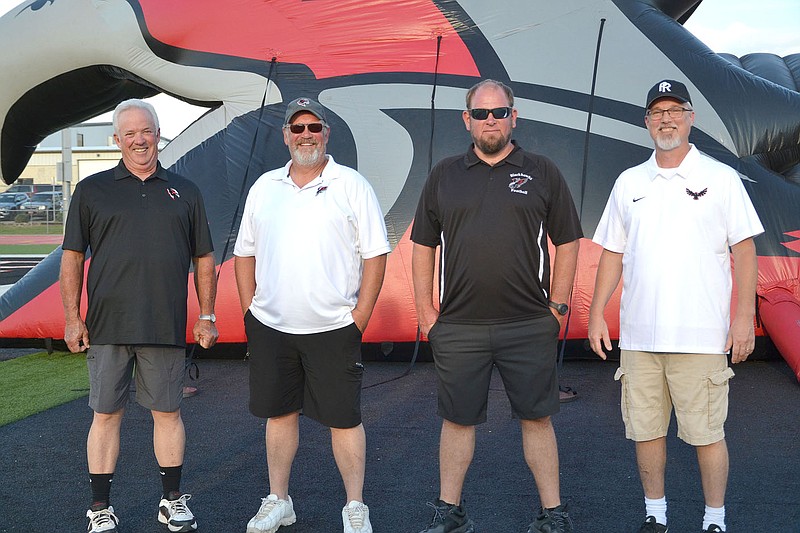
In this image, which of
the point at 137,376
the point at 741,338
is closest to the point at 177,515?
the point at 137,376

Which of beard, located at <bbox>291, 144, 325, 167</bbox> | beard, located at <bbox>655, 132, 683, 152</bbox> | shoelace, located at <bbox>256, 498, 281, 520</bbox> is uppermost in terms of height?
beard, located at <bbox>655, 132, 683, 152</bbox>

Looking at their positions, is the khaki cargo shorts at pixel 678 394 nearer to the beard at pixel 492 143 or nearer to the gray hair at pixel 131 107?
the beard at pixel 492 143

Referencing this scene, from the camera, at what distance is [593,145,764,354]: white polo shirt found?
9.03 feet

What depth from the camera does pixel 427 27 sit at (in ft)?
18.4

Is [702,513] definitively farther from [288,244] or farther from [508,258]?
[288,244]

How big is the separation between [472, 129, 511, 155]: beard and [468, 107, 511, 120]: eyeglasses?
2.8 inches

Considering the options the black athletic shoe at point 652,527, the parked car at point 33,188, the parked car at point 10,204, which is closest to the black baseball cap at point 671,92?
the black athletic shoe at point 652,527

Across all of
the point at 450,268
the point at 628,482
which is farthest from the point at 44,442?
the point at 628,482

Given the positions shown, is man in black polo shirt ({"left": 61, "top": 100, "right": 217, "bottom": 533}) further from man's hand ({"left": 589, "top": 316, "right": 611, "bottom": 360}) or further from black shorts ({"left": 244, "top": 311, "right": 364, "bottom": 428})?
man's hand ({"left": 589, "top": 316, "right": 611, "bottom": 360})

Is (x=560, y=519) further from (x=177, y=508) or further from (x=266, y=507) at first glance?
(x=177, y=508)

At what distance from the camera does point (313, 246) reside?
2891 millimetres

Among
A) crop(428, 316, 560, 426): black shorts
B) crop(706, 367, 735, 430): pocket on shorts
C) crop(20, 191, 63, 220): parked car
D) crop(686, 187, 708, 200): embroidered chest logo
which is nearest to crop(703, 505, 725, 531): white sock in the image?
A: crop(706, 367, 735, 430): pocket on shorts

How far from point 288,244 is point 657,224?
1.31 m

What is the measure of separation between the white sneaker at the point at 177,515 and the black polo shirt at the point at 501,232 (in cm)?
122
